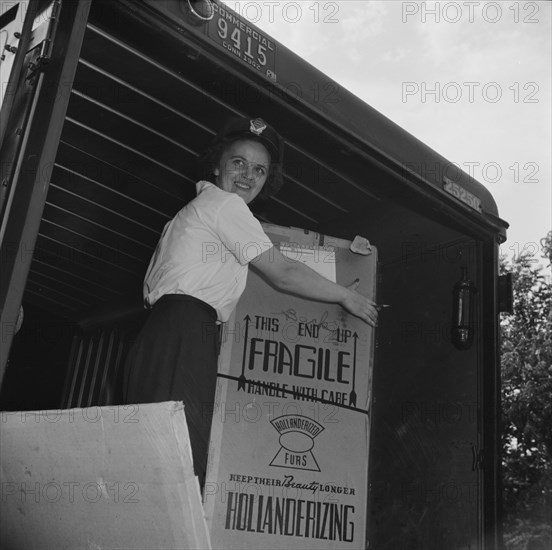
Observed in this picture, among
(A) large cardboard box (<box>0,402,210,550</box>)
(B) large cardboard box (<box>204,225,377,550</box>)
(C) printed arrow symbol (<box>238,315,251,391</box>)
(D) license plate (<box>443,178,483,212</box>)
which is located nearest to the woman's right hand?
(B) large cardboard box (<box>204,225,377,550</box>)

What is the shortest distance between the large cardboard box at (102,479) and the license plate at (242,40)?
1239 mm

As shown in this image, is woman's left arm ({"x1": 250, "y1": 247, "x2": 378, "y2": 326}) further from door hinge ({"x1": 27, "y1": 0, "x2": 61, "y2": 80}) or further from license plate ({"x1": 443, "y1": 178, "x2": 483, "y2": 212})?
door hinge ({"x1": 27, "y1": 0, "x2": 61, "y2": 80})

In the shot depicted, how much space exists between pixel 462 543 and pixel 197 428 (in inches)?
50.7

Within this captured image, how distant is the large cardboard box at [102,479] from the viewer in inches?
61.5

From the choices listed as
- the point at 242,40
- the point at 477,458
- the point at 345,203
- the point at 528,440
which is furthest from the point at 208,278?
the point at 528,440

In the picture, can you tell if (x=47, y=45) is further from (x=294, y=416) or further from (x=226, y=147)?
(x=294, y=416)

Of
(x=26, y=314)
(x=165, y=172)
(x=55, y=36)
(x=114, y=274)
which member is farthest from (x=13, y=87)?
(x=26, y=314)

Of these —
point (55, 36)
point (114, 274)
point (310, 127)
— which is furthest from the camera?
point (114, 274)

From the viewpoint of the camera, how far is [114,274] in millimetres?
4129

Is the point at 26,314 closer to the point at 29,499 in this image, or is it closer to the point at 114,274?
the point at 114,274

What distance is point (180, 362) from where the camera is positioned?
218 centimetres

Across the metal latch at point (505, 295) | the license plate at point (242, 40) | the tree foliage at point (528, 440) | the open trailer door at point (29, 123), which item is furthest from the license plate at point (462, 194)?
the tree foliage at point (528, 440)

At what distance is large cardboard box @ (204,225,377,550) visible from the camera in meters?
2.48

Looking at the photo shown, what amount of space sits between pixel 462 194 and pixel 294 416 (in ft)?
3.93
